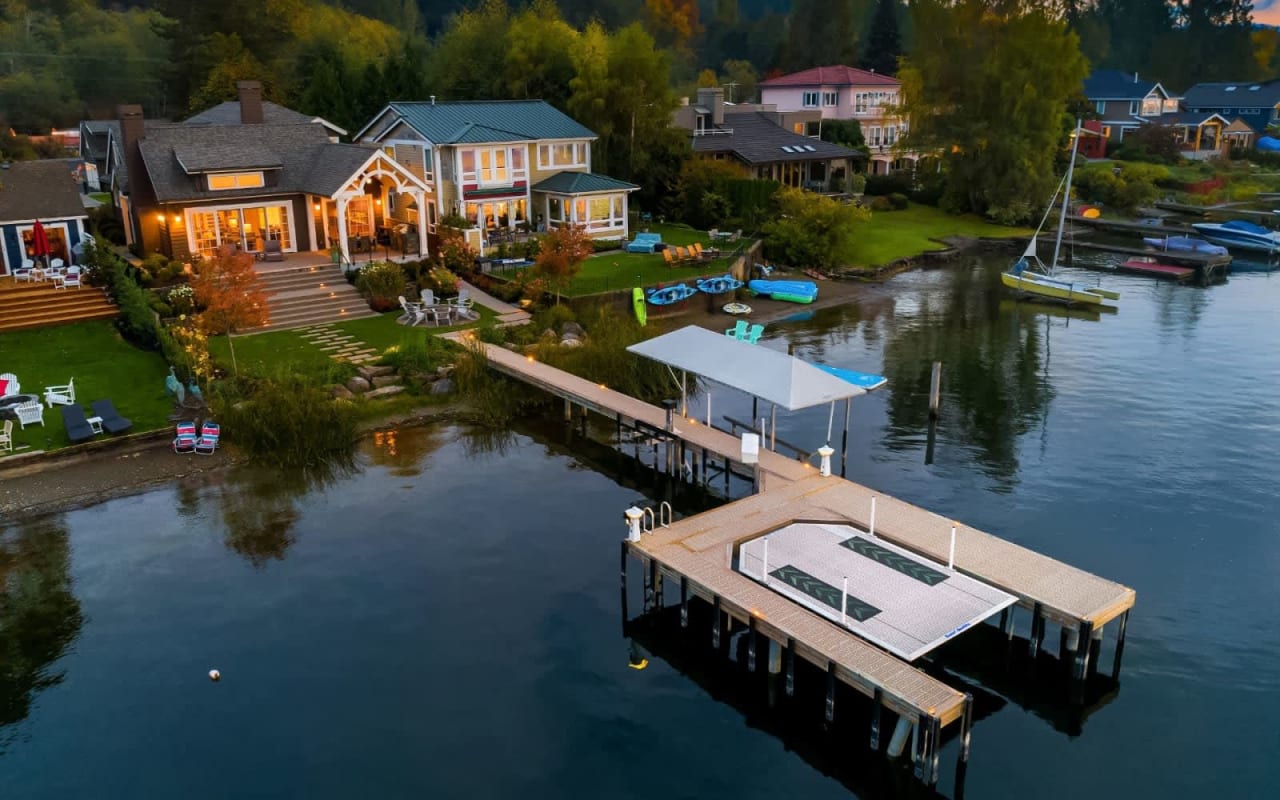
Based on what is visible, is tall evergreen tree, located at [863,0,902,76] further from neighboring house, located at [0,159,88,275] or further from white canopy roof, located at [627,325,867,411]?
white canopy roof, located at [627,325,867,411]

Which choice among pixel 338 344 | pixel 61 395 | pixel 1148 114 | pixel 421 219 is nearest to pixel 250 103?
pixel 421 219

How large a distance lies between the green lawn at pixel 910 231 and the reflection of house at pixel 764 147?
4.96 metres

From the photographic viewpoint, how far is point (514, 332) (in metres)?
36.8

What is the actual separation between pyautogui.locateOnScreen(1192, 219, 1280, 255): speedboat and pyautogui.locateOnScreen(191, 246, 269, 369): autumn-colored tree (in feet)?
203

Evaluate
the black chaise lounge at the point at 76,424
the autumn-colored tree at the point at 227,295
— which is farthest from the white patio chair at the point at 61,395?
the autumn-colored tree at the point at 227,295

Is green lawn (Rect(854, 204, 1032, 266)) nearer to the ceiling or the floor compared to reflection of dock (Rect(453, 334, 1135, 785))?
nearer to the ceiling

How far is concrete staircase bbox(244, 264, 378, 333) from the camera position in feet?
123

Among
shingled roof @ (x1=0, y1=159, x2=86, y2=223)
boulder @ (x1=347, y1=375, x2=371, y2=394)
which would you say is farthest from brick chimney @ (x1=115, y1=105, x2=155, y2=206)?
boulder @ (x1=347, y1=375, x2=371, y2=394)

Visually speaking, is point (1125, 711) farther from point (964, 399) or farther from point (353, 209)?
point (353, 209)

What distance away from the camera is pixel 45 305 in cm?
3753

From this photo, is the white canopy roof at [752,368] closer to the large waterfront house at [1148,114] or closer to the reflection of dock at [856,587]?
the reflection of dock at [856,587]

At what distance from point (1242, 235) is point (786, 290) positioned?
125 ft

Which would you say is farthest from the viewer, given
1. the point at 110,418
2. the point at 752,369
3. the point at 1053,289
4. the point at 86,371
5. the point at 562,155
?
the point at 562,155

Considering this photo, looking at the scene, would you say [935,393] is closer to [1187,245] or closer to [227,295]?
[227,295]
